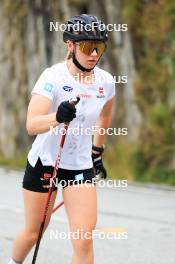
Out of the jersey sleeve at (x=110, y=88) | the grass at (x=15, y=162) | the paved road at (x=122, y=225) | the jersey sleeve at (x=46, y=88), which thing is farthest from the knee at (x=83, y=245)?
the grass at (x=15, y=162)

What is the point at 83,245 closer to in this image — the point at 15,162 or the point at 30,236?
the point at 30,236

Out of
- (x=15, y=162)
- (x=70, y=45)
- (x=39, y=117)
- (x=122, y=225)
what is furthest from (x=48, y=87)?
(x=15, y=162)

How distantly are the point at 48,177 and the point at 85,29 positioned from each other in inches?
39.1

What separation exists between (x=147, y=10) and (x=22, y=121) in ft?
24.1

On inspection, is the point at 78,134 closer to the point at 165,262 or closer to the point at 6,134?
the point at 165,262

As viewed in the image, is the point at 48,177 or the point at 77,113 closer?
the point at 77,113

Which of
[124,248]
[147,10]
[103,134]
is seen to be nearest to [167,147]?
[147,10]

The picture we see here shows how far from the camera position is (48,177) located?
6324 millimetres

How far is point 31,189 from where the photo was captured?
6.37 meters

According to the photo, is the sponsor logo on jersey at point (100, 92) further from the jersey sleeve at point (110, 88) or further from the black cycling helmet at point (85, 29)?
the black cycling helmet at point (85, 29)

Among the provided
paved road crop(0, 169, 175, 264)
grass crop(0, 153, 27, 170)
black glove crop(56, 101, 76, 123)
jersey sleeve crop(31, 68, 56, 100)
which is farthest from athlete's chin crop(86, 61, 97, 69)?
grass crop(0, 153, 27, 170)

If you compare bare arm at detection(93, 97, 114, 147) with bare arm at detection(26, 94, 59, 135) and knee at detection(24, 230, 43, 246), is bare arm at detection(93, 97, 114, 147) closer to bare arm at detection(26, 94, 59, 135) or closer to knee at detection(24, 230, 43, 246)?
bare arm at detection(26, 94, 59, 135)

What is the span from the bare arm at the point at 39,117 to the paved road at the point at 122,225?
2670mm

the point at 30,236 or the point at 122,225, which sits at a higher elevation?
the point at 30,236
